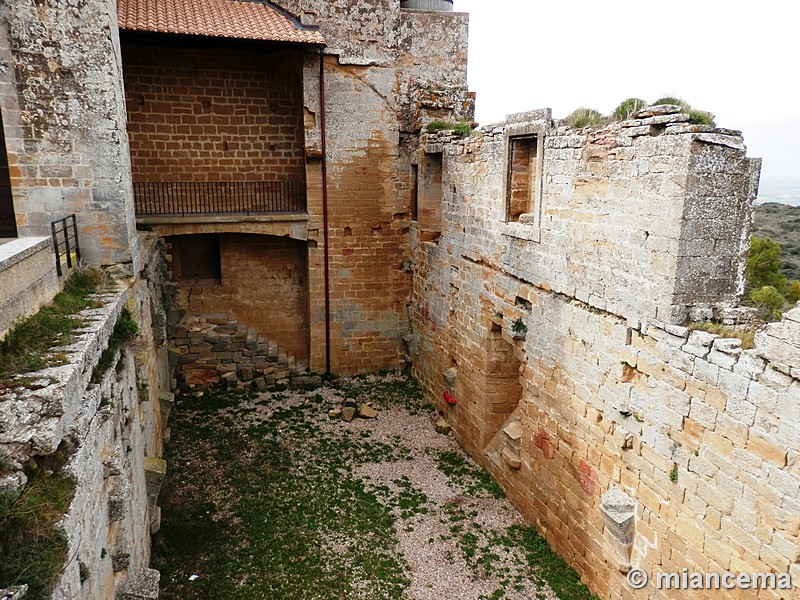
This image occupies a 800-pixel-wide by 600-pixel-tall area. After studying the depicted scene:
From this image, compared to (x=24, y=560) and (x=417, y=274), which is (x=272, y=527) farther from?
(x=417, y=274)

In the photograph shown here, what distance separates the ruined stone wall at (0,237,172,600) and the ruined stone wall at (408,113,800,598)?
Answer: 4.45 metres

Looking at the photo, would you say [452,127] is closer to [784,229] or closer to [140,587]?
[140,587]

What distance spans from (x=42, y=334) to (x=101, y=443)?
0.95 meters

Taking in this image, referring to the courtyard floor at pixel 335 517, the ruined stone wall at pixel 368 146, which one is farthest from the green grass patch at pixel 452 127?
the courtyard floor at pixel 335 517

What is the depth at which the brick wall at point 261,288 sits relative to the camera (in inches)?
462

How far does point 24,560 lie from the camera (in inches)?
110

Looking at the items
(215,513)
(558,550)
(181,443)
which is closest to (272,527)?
(215,513)

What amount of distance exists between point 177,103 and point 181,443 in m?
6.28

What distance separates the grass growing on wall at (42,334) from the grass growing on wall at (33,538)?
3.10 ft

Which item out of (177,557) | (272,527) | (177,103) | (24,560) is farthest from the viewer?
(177,103)

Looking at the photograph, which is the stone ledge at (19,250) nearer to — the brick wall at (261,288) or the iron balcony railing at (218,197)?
the iron balcony railing at (218,197)

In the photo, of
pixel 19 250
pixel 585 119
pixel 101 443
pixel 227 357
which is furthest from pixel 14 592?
pixel 227 357

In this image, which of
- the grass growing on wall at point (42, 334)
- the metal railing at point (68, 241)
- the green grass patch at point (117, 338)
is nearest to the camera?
the grass growing on wall at point (42, 334)

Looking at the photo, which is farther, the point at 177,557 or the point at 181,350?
the point at 181,350
